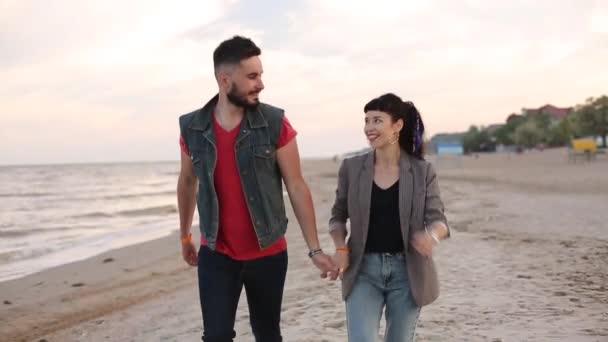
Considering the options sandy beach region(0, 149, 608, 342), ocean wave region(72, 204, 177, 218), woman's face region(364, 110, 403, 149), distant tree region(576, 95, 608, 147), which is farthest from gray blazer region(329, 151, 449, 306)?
distant tree region(576, 95, 608, 147)

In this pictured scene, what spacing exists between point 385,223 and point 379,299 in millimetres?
402

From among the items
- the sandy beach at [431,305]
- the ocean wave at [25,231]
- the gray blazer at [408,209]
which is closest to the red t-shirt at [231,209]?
the gray blazer at [408,209]

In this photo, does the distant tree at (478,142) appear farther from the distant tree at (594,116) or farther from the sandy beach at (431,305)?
the sandy beach at (431,305)

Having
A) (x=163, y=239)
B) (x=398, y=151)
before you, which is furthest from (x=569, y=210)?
(x=398, y=151)

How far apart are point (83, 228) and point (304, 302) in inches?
524

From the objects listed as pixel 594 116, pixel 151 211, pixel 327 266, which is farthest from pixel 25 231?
pixel 594 116

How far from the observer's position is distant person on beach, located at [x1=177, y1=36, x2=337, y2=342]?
315cm

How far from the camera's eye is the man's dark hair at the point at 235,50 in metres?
3.13

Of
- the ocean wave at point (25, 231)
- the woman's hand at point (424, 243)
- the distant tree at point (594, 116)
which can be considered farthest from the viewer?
the distant tree at point (594, 116)

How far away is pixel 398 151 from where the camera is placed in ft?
10.8

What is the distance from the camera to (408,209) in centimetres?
309

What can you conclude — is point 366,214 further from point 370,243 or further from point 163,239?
point 163,239

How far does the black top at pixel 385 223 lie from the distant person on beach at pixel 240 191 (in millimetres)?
266

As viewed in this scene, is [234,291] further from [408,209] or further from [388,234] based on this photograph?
[408,209]
